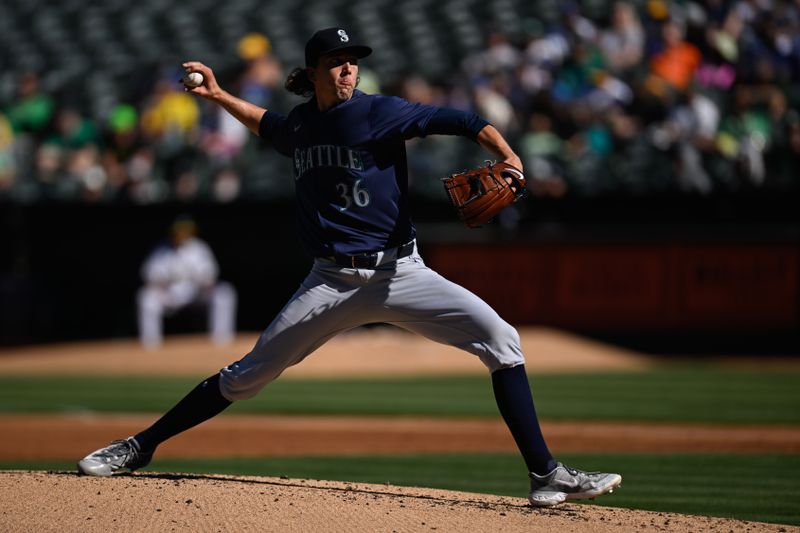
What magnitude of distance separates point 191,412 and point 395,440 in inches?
143

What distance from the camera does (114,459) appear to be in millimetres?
5031

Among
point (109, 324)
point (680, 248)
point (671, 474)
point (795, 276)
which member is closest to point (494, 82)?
point (680, 248)

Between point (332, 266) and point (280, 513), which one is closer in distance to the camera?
point (280, 513)

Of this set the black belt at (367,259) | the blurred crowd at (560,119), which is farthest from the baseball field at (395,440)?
the blurred crowd at (560,119)

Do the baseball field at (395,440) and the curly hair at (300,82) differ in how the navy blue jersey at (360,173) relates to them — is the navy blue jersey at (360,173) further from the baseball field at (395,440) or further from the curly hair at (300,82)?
the baseball field at (395,440)

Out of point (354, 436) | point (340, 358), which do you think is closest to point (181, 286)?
point (340, 358)

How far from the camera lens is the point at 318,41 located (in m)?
4.73

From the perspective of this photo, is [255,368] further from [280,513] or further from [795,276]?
[795,276]

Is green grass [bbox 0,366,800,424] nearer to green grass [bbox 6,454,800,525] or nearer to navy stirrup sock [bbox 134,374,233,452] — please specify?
green grass [bbox 6,454,800,525]

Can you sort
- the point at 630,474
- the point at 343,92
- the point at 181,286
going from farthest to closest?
the point at 181,286 → the point at 630,474 → the point at 343,92

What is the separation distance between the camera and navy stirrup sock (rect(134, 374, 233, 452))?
4.97m

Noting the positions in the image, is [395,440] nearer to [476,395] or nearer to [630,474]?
[630,474]

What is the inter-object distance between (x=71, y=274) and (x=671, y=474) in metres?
10.4

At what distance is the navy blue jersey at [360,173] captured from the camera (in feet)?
15.4
